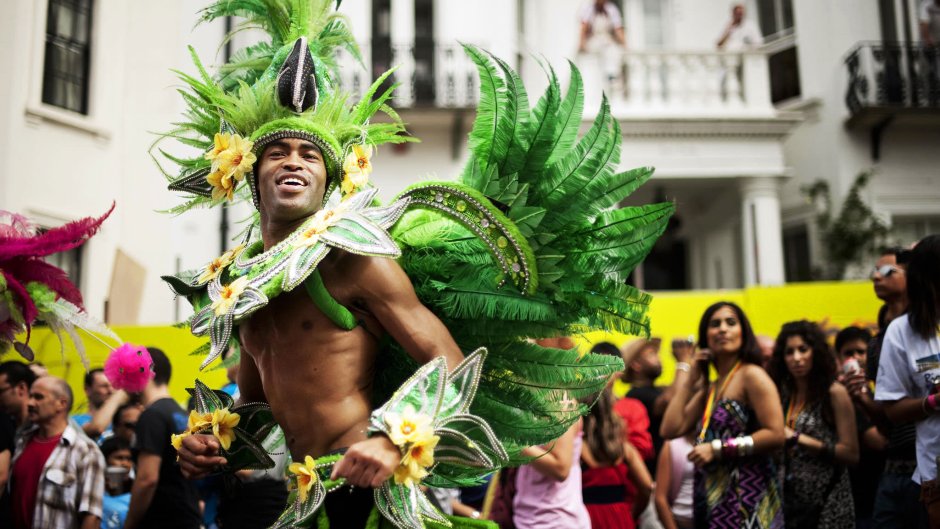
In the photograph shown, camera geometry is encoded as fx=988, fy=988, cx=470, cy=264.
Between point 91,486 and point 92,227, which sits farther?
point 91,486

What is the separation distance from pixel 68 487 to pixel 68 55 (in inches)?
319

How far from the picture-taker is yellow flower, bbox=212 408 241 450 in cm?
321

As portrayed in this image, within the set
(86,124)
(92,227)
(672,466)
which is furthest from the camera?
(86,124)

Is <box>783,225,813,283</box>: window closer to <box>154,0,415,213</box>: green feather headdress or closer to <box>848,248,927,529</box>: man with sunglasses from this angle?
<box>848,248,927,529</box>: man with sunglasses

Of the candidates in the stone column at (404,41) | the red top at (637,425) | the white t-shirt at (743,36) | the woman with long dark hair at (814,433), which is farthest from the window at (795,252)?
the woman with long dark hair at (814,433)

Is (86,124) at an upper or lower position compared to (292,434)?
upper

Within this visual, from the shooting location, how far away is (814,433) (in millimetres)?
5023

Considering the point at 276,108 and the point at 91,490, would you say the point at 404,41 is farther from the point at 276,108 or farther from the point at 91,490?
the point at 276,108

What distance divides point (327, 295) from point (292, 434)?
1.43 feet

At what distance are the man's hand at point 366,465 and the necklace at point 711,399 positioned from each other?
8.85ft

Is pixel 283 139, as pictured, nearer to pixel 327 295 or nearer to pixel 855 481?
pixel 327 295

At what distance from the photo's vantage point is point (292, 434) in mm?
2932

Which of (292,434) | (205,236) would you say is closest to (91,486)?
(292,434)

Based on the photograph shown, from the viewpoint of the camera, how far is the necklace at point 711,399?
481 centimetres
